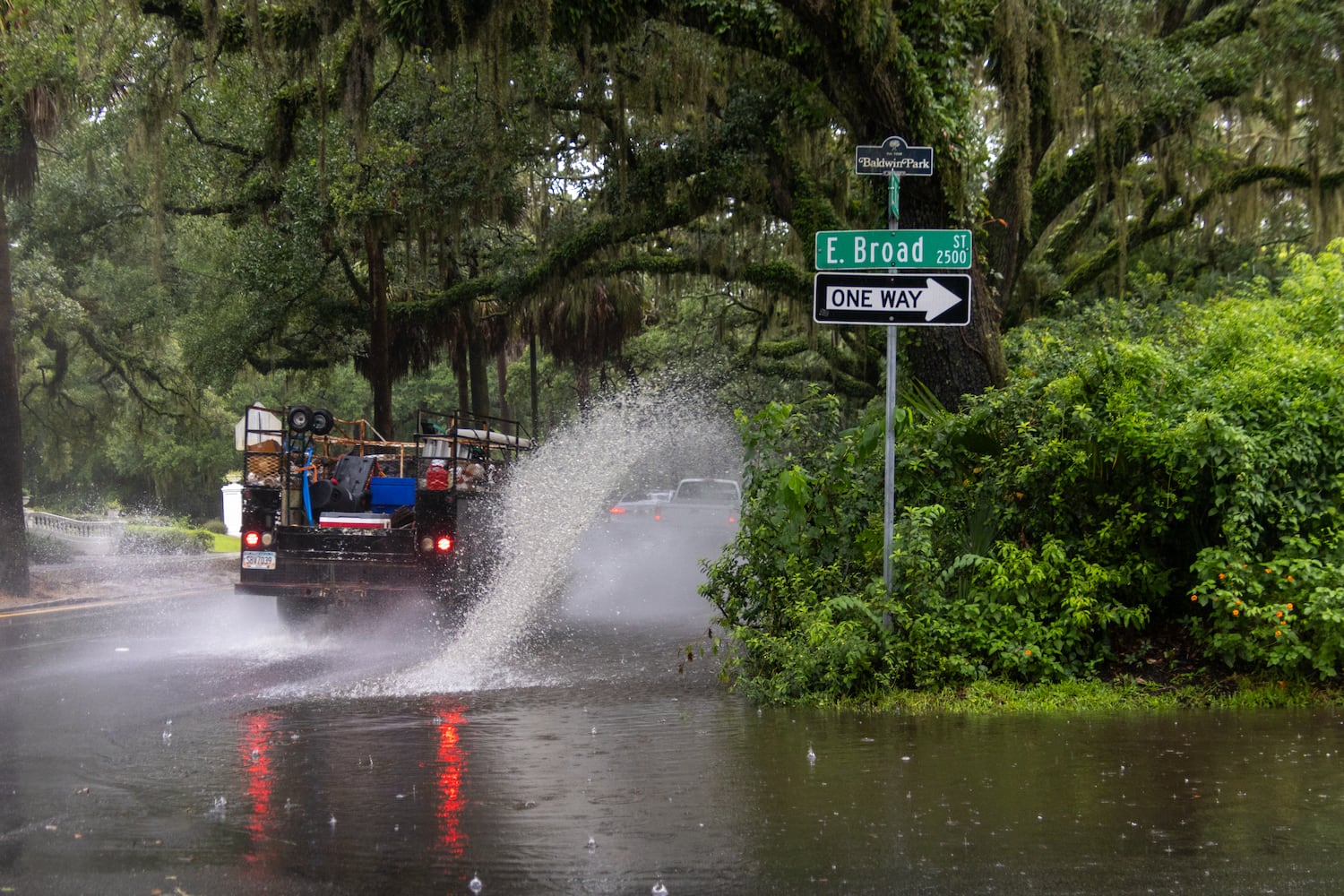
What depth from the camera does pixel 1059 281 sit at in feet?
64.7

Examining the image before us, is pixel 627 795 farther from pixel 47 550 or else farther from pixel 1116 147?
pixel 47 550

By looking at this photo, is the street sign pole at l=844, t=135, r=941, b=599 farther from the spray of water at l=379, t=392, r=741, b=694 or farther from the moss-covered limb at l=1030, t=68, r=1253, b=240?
the moss-covered limb at l=1030, t=68, r=1253, b=240

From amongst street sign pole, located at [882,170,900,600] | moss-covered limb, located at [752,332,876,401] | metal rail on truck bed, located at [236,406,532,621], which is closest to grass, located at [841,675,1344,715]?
street sign pole, located at [882,170,900,600]

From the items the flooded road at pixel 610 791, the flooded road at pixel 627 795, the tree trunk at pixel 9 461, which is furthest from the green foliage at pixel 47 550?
the flooded road at pixel 627 795

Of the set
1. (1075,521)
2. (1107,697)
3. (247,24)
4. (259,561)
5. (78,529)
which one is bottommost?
(78,529)

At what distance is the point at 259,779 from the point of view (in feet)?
19.7

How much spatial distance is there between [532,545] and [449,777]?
24.5ft

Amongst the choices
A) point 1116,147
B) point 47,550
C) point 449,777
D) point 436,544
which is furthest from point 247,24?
point 47,550

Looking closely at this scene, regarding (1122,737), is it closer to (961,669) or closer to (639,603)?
(961,669)

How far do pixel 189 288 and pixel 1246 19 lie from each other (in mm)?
23504

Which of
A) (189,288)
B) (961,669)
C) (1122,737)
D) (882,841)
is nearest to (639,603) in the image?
(961,669)

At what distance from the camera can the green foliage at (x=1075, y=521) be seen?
7355 millimetres

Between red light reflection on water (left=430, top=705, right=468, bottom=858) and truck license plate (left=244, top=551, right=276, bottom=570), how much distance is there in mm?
4390

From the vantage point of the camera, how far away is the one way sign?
26.5 feet
